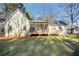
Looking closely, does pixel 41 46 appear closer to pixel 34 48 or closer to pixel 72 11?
pixel 34 48

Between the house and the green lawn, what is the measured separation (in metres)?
0.10

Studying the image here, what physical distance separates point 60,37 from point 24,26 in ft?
1.77

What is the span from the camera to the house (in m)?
2.14

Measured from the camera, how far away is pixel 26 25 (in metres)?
2.13

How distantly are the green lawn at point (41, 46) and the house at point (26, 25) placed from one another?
0.10 m

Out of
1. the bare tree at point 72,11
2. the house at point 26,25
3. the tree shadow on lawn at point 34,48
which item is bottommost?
the tree shadow on lawn at point 34,48

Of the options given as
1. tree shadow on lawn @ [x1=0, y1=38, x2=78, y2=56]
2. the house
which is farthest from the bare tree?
tree shadow on lawn @ [x1=0, y1=38, x2=78, y2=56]

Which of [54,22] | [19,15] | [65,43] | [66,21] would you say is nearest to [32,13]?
[19,15]

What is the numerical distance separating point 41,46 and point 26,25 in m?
0.37

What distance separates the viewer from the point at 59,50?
2158 millimetres

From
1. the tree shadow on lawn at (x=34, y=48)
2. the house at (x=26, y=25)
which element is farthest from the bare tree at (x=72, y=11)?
the tree shadow on lawn at (x=34, y=48)

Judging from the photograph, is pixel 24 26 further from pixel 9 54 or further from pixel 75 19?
pixel 75 19

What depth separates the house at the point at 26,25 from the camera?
7.01 feet

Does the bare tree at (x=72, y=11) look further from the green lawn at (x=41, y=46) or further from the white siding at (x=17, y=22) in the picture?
the white siding at (x=17, y=22)
